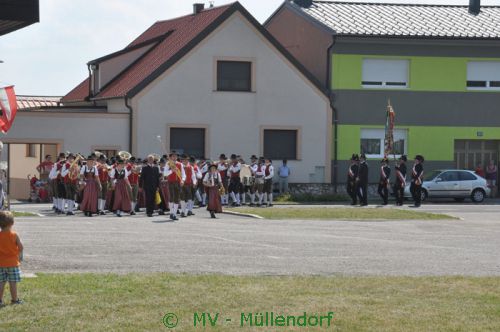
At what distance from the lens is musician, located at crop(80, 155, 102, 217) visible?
100.0ft

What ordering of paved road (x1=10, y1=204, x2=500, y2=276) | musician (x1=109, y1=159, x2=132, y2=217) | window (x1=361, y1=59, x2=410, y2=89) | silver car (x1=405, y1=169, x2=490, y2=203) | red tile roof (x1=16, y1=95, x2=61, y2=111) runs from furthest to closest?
red tile roof (x1=16, y1=95, x2=61, y2=111) < window (x1=361, y1=59, x2=410, y2=89) < silver car (x1=405, y1=169, x2=490, y2=203) < musician (x1=109, y1=159, x2=132, y2=217) < paved road (x1=10, y1=204, x2=500, y2=276)

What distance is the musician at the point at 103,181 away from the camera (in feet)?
104

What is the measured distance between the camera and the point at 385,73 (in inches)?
1829

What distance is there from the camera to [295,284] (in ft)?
48.5

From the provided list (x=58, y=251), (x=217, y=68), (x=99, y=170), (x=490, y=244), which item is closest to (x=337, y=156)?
(x=217, y=68)

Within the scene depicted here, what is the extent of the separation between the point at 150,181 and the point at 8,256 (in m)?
17.8

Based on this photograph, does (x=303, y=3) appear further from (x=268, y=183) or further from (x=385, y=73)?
(x=268, y=183)

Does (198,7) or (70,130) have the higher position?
(198,7)

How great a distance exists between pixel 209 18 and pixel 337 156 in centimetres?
752

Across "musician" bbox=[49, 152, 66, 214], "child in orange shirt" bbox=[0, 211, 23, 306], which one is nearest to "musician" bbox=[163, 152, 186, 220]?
"musician" bbox=[49, 152, 66, 214]

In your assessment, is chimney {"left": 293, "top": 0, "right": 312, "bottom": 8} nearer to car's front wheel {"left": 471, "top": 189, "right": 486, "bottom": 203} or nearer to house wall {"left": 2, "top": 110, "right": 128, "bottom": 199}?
house wall {"left": 2, "top": 110, "right": 128, "bottom": 199}

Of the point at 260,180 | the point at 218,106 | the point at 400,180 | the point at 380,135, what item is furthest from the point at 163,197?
the point at 380,135

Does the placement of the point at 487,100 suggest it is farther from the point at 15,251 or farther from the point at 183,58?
the point at 15,251

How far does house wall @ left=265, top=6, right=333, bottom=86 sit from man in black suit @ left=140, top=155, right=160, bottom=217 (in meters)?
15.9
